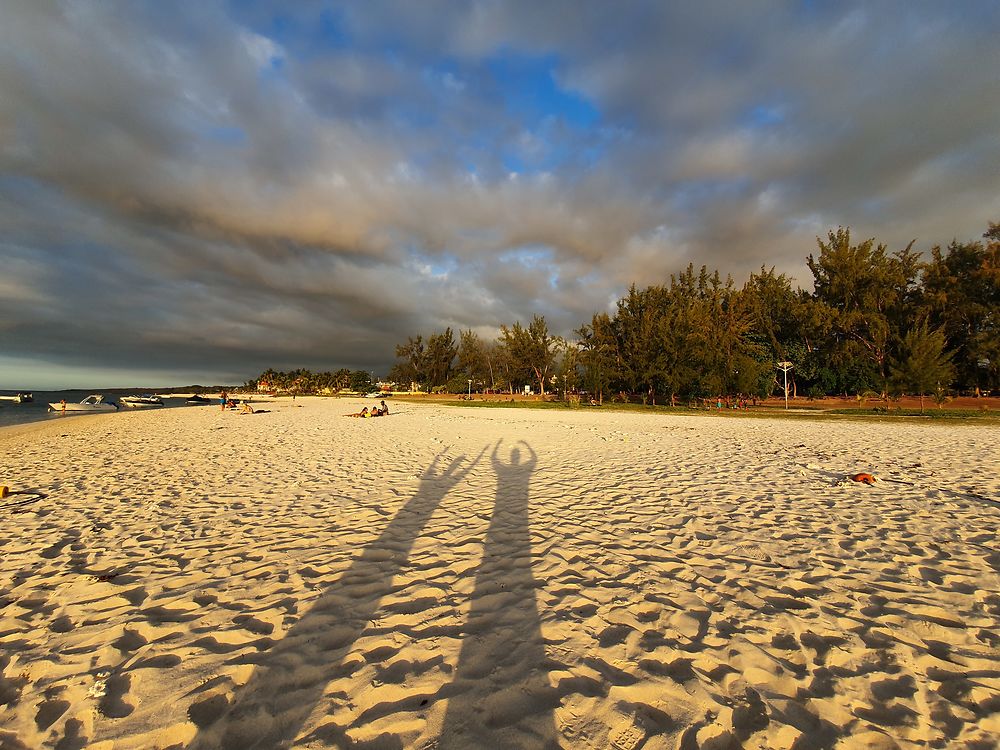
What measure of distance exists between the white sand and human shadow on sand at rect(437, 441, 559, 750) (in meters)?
0.02

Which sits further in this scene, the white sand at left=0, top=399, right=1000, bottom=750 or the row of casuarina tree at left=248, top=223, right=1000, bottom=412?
the row of casuarina tree at left=248, top=223, right=1000, bottom=412

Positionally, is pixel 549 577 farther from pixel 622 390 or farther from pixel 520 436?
pixel 622 390

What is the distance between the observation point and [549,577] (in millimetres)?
4473

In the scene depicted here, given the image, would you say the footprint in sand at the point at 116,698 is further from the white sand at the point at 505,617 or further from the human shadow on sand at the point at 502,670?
the human shadow on sand at the point at 502,670

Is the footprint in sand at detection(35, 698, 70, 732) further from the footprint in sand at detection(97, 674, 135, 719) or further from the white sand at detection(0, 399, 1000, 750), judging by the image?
the footprint in sand at detection(97, 674, 135, 719)

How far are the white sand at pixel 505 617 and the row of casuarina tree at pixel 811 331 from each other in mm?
37238

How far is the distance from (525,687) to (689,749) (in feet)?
3.29

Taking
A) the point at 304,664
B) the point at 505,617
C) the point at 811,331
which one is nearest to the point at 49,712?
the point at 304,664

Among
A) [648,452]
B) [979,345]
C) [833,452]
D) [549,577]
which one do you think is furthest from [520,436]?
[979,345]

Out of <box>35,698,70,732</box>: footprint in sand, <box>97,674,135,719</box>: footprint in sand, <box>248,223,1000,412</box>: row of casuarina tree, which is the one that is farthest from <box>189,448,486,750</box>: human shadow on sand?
<box>248,223,1000,412</box>: row of casuarina tree

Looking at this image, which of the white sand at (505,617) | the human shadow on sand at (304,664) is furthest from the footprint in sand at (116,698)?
the human shadow on sand at (304,664)

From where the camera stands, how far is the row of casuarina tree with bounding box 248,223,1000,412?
1673 inches

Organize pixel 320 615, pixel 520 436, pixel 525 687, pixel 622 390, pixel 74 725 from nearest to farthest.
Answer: pixel 74 725
pixel 525 687
pixel 320 615
pixel 520 436
pixel 622 390

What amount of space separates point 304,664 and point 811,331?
64.9m
